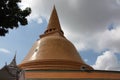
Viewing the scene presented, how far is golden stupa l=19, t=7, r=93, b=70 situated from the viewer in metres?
21.6

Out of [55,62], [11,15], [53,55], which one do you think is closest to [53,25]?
[53,55]

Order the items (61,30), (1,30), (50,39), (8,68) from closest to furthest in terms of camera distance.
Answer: (1,30), (8,68), (50,39), (61,30)

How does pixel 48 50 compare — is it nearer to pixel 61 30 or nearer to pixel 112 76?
pixel 61 30

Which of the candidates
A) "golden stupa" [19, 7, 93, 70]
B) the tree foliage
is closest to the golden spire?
"golden stupa" [19, 7, 93, 70]

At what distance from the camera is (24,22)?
8703mm

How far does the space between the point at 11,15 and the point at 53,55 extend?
1493 centimetres

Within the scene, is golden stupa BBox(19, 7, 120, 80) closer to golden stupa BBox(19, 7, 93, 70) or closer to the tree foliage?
golden stupa BBox(19, 7, 93, 70)

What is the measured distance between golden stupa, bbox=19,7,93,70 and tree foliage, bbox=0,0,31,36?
12501 mm

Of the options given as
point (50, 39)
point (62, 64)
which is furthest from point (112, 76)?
point (50, 39)

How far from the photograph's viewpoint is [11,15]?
854 centimetres

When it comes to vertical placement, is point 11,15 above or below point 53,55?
below

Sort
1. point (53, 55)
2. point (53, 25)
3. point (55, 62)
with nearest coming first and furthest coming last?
point (55, 62)
point (53, 55)
point (53, 25)

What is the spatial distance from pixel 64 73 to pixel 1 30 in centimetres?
1074

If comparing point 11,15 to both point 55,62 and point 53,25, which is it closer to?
point 55,62
